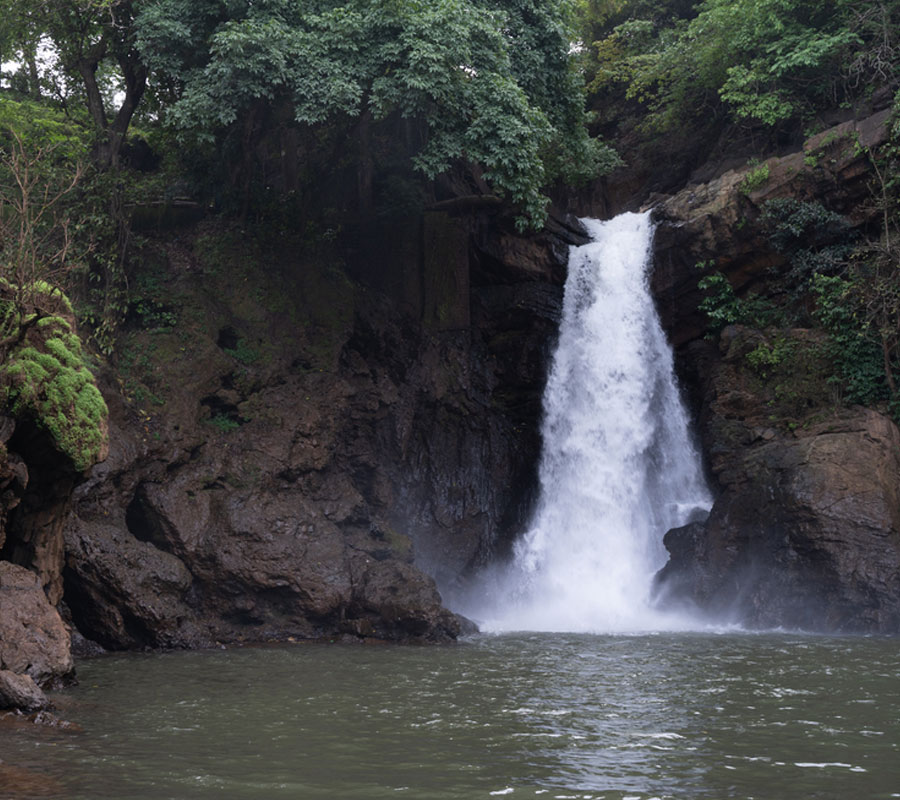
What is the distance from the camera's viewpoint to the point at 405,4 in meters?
16.6

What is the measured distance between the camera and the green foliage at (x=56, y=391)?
412 inches

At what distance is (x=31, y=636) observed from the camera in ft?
31.1

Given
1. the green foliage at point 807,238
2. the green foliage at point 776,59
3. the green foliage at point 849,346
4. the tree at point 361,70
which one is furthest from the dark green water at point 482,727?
the green foliage at point 776,59

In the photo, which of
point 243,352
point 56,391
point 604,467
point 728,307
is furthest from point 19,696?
point 728,307

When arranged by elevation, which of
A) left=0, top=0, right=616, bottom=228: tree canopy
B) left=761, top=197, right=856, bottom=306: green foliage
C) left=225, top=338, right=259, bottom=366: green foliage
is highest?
left=0, top=0, right=616, bottom=228: tree canopy

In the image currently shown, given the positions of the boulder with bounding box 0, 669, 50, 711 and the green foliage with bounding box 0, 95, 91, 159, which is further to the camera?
the green foliage with bounding box 0, 95, 91, 159

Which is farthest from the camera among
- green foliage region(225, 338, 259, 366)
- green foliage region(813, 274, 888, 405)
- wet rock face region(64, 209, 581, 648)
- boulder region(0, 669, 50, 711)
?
green foliage region(813, 274, 888, 405)

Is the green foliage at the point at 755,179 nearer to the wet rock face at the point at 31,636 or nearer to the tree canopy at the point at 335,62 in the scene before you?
the tree canopy at the point at 335,62

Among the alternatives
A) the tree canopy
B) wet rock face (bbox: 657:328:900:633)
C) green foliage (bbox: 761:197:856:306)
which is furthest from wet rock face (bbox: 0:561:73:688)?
green foliage (bbox: 761:197:856:306)

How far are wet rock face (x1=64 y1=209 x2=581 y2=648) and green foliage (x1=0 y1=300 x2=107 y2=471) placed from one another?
2.61m

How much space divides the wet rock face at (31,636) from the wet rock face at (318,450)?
122 inches

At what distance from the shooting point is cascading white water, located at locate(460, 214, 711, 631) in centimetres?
1791

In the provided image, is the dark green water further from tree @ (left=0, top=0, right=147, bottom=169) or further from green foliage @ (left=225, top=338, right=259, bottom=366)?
tree @ (left=0, top=0, right=147, bottom=169)

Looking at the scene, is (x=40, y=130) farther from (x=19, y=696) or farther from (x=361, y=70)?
(x=19, y=696)
